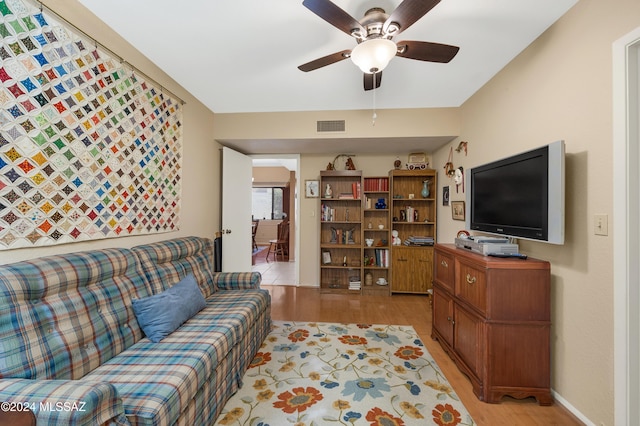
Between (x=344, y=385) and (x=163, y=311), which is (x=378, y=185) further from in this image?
(x=163, y=311)

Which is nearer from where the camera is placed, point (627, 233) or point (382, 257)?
point (627, 233)

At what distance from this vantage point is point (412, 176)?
3.93m

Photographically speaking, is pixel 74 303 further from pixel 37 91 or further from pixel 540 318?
pixel 540 318

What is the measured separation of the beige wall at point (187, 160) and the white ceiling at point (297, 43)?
0.08m

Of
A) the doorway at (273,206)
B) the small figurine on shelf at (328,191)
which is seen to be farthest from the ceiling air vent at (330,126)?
the doorway at (273,206)

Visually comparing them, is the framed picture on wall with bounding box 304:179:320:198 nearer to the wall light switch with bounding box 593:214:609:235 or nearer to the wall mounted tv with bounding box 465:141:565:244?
the wall mounted tv with bounding box 465:141:565:244

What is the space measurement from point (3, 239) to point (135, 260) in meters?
0.64

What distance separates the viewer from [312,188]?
417 centimetres

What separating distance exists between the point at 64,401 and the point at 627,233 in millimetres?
2487

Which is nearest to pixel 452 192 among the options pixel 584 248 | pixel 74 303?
pixel 584 248

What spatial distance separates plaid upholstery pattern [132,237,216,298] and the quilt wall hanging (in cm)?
23

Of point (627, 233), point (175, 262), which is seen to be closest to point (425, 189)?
point (627, 233)

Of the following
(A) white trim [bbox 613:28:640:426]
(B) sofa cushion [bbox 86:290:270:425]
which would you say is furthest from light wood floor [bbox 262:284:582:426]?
(B) sofa cushion [bbox 86:290:270:425]

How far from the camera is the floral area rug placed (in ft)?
5.08
